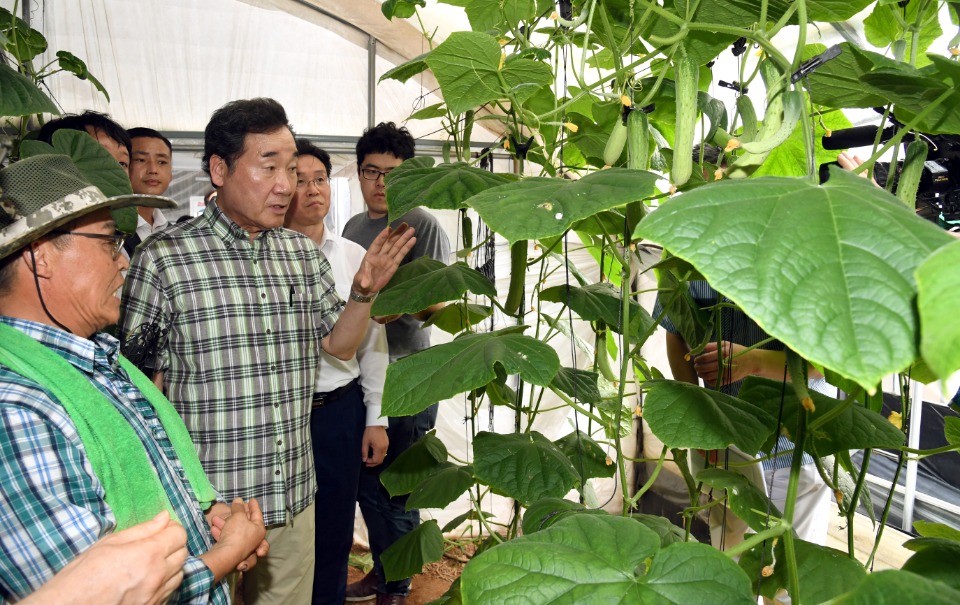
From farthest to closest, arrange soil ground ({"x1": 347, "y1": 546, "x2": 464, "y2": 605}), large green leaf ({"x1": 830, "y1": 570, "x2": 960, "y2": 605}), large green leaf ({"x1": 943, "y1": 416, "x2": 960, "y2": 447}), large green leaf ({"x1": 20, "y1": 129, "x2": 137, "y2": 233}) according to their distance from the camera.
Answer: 1. soil ground ({"x1": 347, "y1": 546, "x2": 464, "y2": 605})
2. large green leaf ({"x1": 20, "y1": 129, "x2": 137, "y2": 233})
3. large green leaf ({"x1": 943, "y1": 416, "x2": 960, "y2": 447})
4. large green leaf ({"x1": 830, "y1": 570, "x2": 960, "y2": 605})

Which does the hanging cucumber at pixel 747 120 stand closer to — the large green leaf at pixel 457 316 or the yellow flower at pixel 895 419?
the yellow flower at pixel 895 419

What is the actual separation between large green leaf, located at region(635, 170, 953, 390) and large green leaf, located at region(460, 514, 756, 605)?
12.0 inches

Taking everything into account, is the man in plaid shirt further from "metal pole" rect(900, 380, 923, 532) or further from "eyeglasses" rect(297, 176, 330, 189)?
"metal pole" rect(900, 380, 923, 532)

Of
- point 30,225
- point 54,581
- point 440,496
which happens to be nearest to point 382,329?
point 440,496

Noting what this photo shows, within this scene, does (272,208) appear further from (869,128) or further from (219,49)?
(219,49)

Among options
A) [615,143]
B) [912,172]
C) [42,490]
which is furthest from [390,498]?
[912,172]

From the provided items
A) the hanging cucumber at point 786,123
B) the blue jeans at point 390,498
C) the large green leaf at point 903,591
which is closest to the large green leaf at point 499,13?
the hanging cucumber at point 786,123

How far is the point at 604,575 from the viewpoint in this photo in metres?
0.65

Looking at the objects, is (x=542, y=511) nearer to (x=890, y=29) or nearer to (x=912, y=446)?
(x=890, y=29)

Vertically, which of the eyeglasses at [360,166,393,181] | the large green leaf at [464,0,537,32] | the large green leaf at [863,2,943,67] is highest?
the large green leaf at [464,0,537,32]

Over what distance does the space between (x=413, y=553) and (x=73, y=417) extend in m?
0.87

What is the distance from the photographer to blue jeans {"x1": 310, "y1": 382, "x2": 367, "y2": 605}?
2264 mm

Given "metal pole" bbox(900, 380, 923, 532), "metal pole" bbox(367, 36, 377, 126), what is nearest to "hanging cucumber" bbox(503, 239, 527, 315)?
"metal pole" bbox(900, 380, 923, 532)

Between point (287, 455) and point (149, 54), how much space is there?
2.39 m
